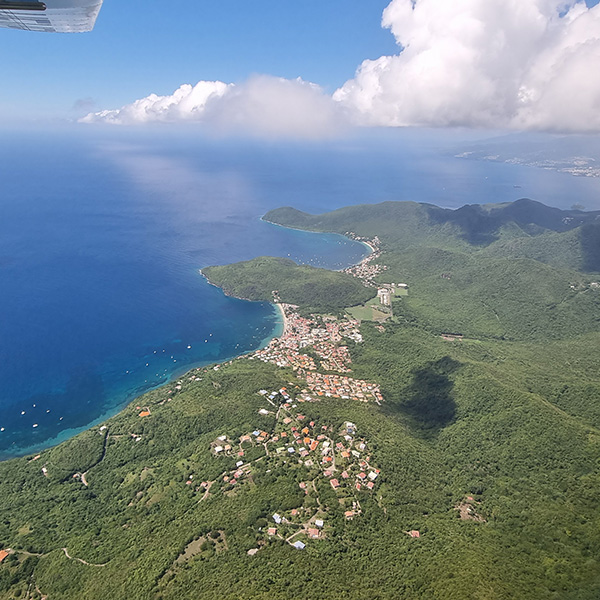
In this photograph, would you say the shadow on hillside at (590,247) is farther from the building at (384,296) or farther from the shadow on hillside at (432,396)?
the shadow on hillside at (432,396)

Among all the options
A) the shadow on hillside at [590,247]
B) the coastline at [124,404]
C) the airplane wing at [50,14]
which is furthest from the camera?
the shadow on hillside at [590,247]

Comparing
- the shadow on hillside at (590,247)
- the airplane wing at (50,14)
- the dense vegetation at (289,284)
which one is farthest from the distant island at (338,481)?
the airplane wing at (50,14)

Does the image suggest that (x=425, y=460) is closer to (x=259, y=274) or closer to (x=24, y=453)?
(x=24, y=453)

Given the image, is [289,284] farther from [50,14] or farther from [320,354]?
[50,14]

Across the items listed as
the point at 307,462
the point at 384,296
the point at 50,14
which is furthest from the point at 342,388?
the point at 50,14

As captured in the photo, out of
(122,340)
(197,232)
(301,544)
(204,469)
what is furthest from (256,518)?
(197,232)

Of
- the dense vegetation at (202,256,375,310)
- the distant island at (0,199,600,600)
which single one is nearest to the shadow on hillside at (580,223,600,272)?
the distant island at (0,199,600,600)
